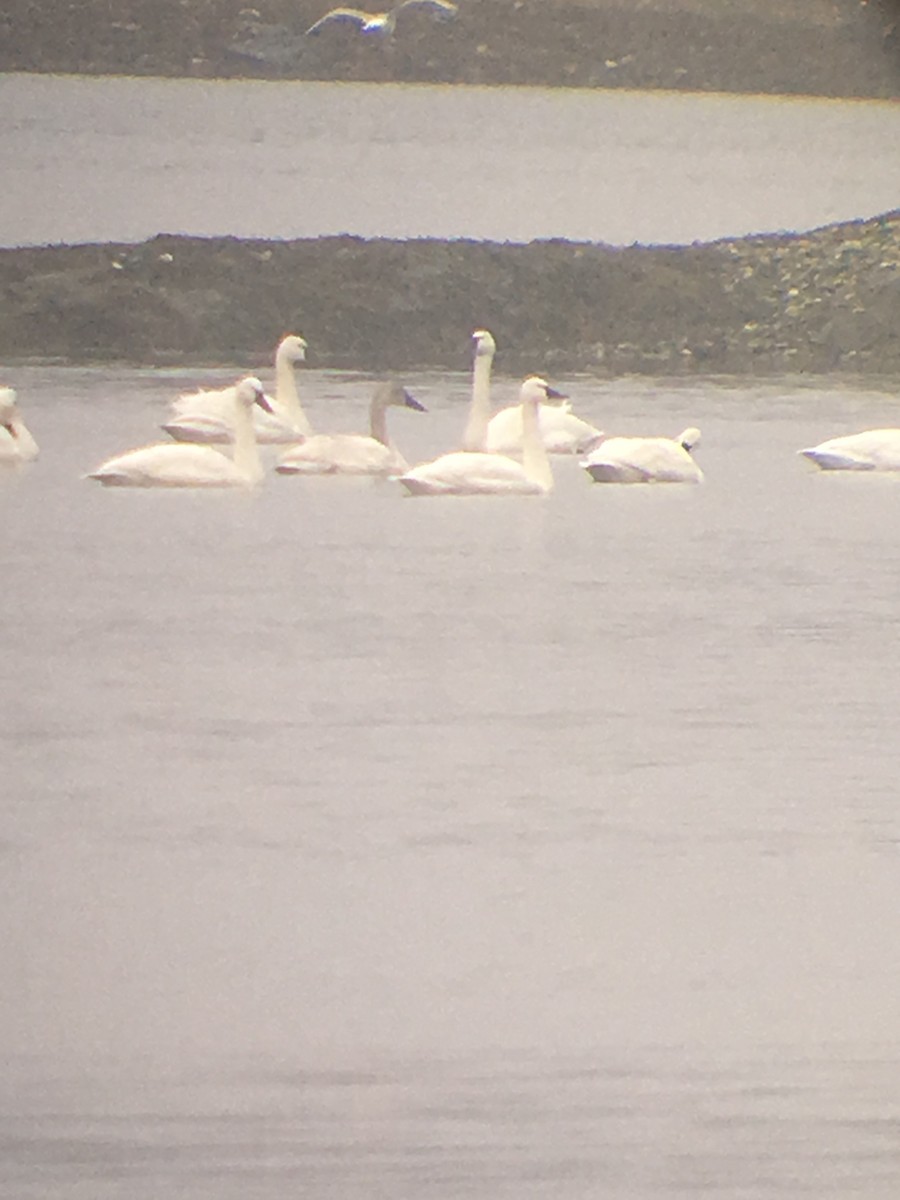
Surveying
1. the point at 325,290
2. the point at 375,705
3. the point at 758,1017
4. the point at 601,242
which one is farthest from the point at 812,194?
the point at 758,1017

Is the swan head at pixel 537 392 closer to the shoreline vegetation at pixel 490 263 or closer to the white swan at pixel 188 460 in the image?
the shoreline vegetation at pixel 490 263

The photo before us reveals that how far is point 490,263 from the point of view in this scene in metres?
3.17

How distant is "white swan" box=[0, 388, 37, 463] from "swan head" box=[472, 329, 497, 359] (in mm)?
588

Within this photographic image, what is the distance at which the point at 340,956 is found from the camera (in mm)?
2752

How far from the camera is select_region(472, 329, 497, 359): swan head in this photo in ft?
10.2

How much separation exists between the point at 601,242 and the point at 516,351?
20 cm

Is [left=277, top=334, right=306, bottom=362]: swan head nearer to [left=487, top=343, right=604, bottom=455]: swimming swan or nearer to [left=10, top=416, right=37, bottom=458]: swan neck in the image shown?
[left=487, top=343, right=604, bottom=455]: swimming swan

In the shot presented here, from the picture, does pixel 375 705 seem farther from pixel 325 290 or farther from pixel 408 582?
pixel 325 290

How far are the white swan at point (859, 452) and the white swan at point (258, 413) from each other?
2.37 feet

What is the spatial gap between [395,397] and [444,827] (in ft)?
1.98

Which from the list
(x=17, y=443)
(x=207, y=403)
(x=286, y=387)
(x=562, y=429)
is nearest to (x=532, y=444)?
(x=562, y=429)

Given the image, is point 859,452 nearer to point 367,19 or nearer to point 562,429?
point 562,429

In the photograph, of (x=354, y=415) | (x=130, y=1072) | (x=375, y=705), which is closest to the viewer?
(x=130, y=1072)

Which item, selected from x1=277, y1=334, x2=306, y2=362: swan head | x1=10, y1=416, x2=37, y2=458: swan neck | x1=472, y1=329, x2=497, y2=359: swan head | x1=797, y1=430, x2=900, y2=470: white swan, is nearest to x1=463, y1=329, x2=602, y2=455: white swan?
x1=472, y1=329, x2=497, y2=359: swan head
